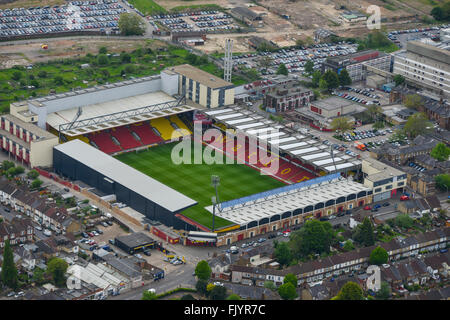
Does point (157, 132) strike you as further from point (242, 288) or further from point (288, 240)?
point (242, 288)

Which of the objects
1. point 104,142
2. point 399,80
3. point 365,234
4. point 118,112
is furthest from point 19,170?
point 399,80

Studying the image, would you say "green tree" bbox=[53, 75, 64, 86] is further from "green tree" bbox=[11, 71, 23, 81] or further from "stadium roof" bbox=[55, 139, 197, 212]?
"stadium roof" bbox=[55, 139, 197, 212]

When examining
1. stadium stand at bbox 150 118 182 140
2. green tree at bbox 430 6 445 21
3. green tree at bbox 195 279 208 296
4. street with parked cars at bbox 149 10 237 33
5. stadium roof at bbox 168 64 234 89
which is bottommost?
green tree at bbox 195 279 208 296

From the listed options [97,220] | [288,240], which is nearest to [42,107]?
[97,220]

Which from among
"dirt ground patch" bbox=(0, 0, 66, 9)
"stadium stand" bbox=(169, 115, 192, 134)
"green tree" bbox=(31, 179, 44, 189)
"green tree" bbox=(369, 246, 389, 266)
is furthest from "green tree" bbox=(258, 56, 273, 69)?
"green tree" bbox=(369, 246, 389, 266)

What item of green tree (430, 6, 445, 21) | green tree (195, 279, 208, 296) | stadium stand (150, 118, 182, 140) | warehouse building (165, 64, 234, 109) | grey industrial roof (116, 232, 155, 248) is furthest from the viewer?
green tree (430, 6, 445, 21)

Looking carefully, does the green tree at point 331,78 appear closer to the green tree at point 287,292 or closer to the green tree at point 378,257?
the green tree at point 378,257
